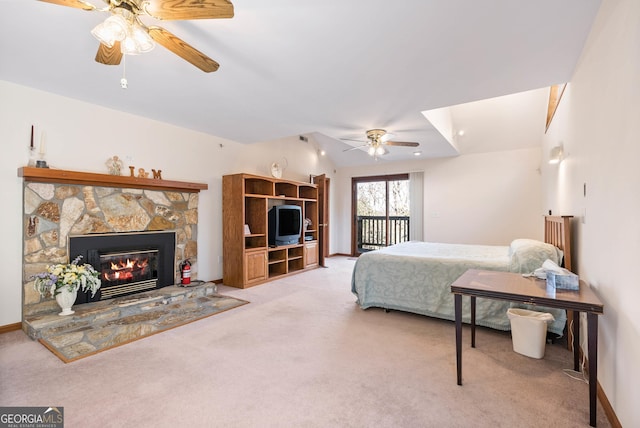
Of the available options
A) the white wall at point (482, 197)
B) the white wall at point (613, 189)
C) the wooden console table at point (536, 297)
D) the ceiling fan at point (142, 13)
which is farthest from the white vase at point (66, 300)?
the white wall at point (482, 197)

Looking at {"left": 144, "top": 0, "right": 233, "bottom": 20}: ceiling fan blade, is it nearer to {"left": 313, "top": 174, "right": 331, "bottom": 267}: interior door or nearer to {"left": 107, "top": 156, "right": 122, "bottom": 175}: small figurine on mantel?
{"left": 107, "top": 156, "right": 122, "bottom": 175}: small figurine on mantel

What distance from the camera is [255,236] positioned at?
507cm

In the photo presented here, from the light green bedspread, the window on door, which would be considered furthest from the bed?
the window on door

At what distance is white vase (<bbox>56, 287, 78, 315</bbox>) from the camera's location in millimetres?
2943

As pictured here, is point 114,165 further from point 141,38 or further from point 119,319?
point 141,38

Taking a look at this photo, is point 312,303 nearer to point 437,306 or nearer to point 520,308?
point 437,306

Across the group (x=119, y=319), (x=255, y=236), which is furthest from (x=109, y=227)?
(x=255, y=236)

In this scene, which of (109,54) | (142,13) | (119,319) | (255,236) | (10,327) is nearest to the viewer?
(142,13)

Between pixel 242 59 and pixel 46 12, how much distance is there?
1.22 meters

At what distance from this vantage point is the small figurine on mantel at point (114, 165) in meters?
3.53

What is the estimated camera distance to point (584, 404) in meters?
1.78

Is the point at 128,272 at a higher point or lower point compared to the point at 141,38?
lower

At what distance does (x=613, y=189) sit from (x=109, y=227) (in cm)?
468

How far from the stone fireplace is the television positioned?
133 centimetres
